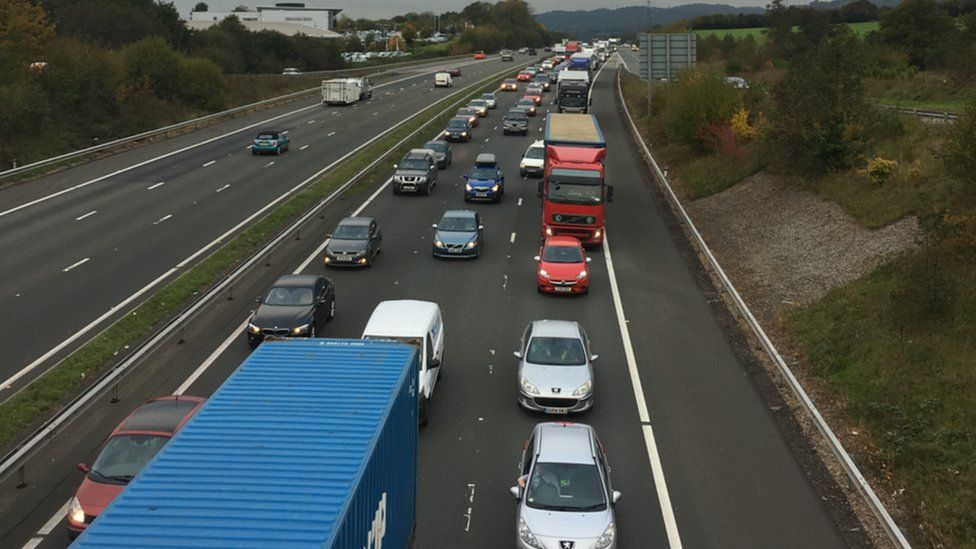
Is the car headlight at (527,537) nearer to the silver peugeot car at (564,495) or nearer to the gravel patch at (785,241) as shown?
the silver peugeot car at (564,495)

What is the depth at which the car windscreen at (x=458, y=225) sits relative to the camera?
29938mm

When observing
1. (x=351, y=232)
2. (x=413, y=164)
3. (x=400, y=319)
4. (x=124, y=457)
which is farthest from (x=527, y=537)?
(x=413, y=164)

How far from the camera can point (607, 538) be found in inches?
480

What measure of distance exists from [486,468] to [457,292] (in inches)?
432

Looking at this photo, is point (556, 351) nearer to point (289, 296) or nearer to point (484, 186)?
point (289, 296)

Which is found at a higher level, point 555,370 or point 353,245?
point 353,245

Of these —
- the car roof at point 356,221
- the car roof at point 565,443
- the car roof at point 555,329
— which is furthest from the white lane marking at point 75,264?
the car roof at point 565,443

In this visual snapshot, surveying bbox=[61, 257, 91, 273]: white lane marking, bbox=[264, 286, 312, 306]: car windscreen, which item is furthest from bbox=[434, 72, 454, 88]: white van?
bbox=[264, 286, 312, 306]: car windscreen

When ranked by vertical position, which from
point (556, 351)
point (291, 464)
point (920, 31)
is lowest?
point (556, 351)

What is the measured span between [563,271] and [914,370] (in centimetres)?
1022

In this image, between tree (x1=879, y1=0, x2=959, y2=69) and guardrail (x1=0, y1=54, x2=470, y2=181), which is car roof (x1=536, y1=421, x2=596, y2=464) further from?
tree (x1=879, y1=0, x2=959, y2=69)

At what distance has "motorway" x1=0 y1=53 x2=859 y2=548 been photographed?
13.6 metres

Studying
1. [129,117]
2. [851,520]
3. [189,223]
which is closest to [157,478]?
[851,520]

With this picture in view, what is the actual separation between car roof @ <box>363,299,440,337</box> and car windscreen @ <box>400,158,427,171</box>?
21331 mm
